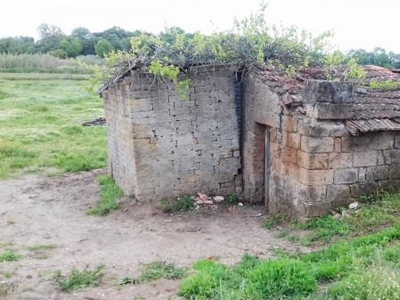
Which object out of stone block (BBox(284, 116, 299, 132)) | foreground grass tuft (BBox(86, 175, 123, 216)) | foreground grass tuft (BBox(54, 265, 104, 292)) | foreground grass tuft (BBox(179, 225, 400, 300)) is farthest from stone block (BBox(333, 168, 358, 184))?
foreground grass tuft (BBox(86, 175, 123, 216))

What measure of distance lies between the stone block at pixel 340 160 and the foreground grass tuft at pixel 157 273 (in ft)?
10.2

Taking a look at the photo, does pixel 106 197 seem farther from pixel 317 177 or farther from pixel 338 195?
pixel 338 195

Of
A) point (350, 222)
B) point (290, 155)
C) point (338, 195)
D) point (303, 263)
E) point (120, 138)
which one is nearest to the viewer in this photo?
point (303, 263)

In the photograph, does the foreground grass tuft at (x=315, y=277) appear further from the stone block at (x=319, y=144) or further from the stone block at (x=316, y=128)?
the stone block at (x=316, y=128)

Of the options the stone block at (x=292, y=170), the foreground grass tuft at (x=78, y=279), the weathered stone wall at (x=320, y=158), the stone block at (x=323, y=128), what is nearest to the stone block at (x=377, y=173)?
the weathered stone wall at (x=320, y=158)

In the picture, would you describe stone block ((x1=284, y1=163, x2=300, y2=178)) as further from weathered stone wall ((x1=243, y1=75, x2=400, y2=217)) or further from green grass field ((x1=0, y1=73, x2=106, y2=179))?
green grass field ((x1=0, y1=73, x2=106, y2=179))

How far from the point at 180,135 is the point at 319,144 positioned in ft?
9.45

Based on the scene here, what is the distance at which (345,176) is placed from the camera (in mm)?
7836

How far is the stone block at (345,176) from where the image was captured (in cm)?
778

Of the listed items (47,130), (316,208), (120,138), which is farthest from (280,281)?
(47,130)

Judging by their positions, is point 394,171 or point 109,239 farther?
point 394,171

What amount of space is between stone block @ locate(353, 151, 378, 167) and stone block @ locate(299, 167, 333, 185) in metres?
0.51

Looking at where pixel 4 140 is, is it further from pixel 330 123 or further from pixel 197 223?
pixel 330 123

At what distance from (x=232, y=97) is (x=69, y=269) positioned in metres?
4.80
